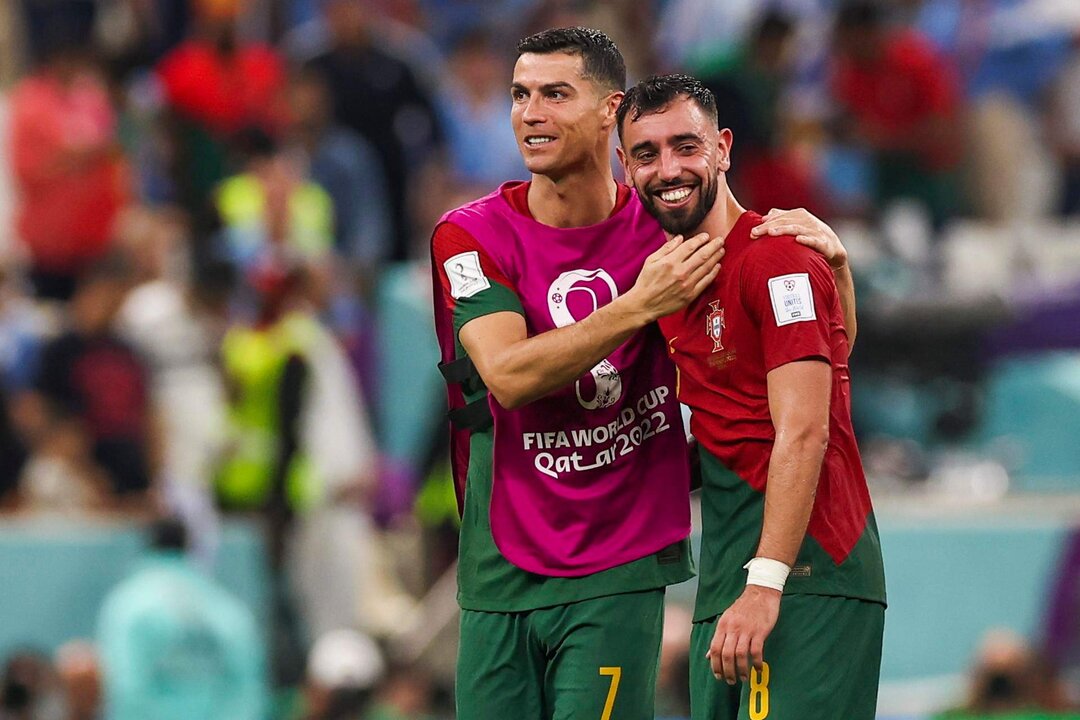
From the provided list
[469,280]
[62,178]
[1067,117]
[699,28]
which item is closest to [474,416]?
[469,280]

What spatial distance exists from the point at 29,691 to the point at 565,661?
444 centimetres

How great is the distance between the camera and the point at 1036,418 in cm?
1125

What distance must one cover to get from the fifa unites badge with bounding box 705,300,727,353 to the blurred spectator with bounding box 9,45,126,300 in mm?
6829

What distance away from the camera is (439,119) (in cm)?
Answer: 1206

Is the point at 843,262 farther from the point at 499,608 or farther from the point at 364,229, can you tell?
the point at 364,229

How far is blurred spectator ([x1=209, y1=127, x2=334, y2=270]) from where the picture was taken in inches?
428

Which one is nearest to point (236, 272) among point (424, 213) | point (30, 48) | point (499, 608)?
point (424, 213)

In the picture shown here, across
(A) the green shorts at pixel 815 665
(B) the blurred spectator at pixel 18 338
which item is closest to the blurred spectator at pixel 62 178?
(B) the blurred spectator at pixel 18 338

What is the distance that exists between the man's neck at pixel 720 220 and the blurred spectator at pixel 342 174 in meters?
6.74

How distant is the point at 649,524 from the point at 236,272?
18.9ft

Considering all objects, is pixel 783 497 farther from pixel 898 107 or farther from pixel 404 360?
pixel 898 107

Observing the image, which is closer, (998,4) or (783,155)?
(783,155)

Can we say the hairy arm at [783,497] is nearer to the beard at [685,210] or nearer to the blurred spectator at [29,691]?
the beard at [685,210]

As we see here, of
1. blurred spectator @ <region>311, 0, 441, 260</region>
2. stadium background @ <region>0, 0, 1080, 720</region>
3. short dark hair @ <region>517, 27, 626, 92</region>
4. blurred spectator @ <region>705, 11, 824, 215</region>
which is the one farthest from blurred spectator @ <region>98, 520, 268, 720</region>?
Result: short dark hair @ <region>517, 27, 626, 92</region>
